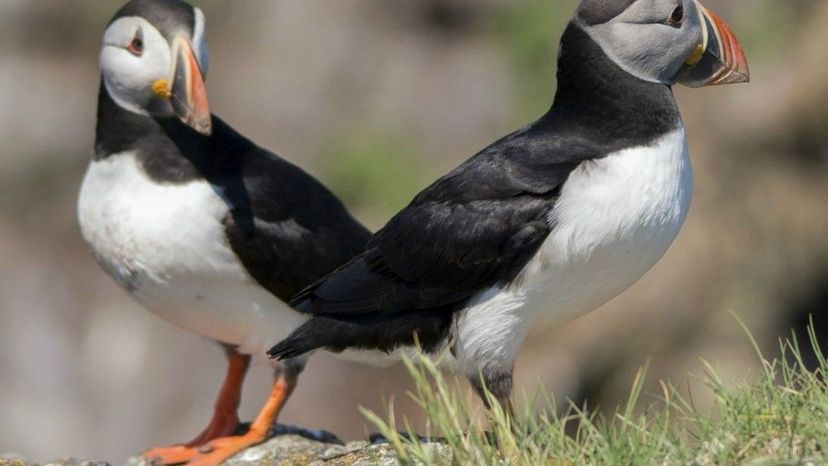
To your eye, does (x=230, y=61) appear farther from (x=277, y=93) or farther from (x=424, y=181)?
(x=424, y=181)

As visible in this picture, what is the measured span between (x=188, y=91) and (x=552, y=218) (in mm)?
1701

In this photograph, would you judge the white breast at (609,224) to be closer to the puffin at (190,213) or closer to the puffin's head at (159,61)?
the puffin at (190,213)

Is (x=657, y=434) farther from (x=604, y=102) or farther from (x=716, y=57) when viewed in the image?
(x=716, y=57)

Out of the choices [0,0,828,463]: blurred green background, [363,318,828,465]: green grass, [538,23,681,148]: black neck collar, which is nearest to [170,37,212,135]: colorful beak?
[538,23,681,148]: black neck collar

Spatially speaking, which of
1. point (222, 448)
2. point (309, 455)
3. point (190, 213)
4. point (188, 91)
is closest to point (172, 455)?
point (222, 448)

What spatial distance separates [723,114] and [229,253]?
596cm

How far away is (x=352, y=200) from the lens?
1083 cm

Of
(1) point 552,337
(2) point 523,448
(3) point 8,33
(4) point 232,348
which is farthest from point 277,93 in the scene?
(2) point 523,448

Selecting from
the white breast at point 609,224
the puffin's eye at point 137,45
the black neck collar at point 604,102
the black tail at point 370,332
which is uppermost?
the puffin's eye at point 137,45

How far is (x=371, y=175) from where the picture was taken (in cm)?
1077

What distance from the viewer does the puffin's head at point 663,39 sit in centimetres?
432

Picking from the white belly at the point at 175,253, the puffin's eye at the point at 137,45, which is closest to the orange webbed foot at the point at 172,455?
the white belly at the point at 175,253

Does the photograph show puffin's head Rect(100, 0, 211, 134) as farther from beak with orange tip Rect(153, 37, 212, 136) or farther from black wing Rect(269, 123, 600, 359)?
black wing Rect(269, 123, 600, 359)

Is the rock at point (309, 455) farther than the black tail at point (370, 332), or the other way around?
the black tail at point (370, 332)
